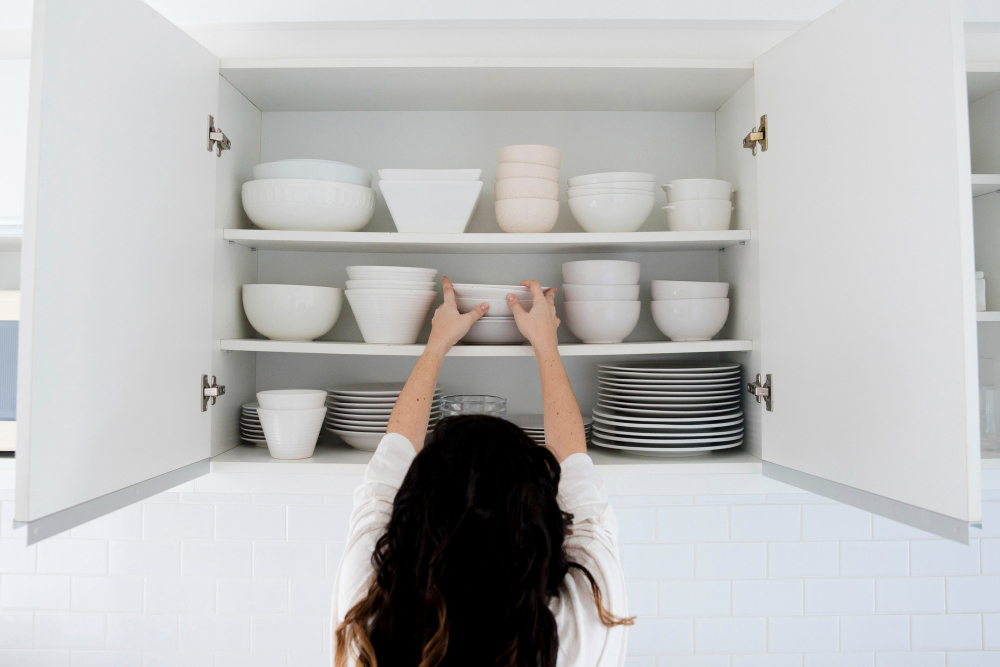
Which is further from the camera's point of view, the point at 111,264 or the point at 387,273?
the point at 387,273

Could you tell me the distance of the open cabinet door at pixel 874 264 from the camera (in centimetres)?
81

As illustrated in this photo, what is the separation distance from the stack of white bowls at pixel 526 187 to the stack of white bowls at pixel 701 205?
25 centimetres

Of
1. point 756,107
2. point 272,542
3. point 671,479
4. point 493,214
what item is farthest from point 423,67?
point 272,542

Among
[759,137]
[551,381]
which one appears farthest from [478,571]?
[759,137]

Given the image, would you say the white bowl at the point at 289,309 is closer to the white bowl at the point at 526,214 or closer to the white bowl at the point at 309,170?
the white bowl at the point at 309,170

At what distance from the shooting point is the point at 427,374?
45.6 inches

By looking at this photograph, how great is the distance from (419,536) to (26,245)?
63 centimetres

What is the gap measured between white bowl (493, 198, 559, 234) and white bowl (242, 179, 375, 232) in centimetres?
30

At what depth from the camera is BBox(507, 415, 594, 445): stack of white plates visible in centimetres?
128

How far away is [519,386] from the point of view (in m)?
1.47

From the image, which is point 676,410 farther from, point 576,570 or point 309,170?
point 309,170

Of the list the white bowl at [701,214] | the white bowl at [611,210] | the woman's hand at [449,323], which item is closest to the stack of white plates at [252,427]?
the woman's hand at [449,323]

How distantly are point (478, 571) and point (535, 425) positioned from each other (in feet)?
1.64

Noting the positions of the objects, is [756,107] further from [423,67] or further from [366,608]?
[366,608]
